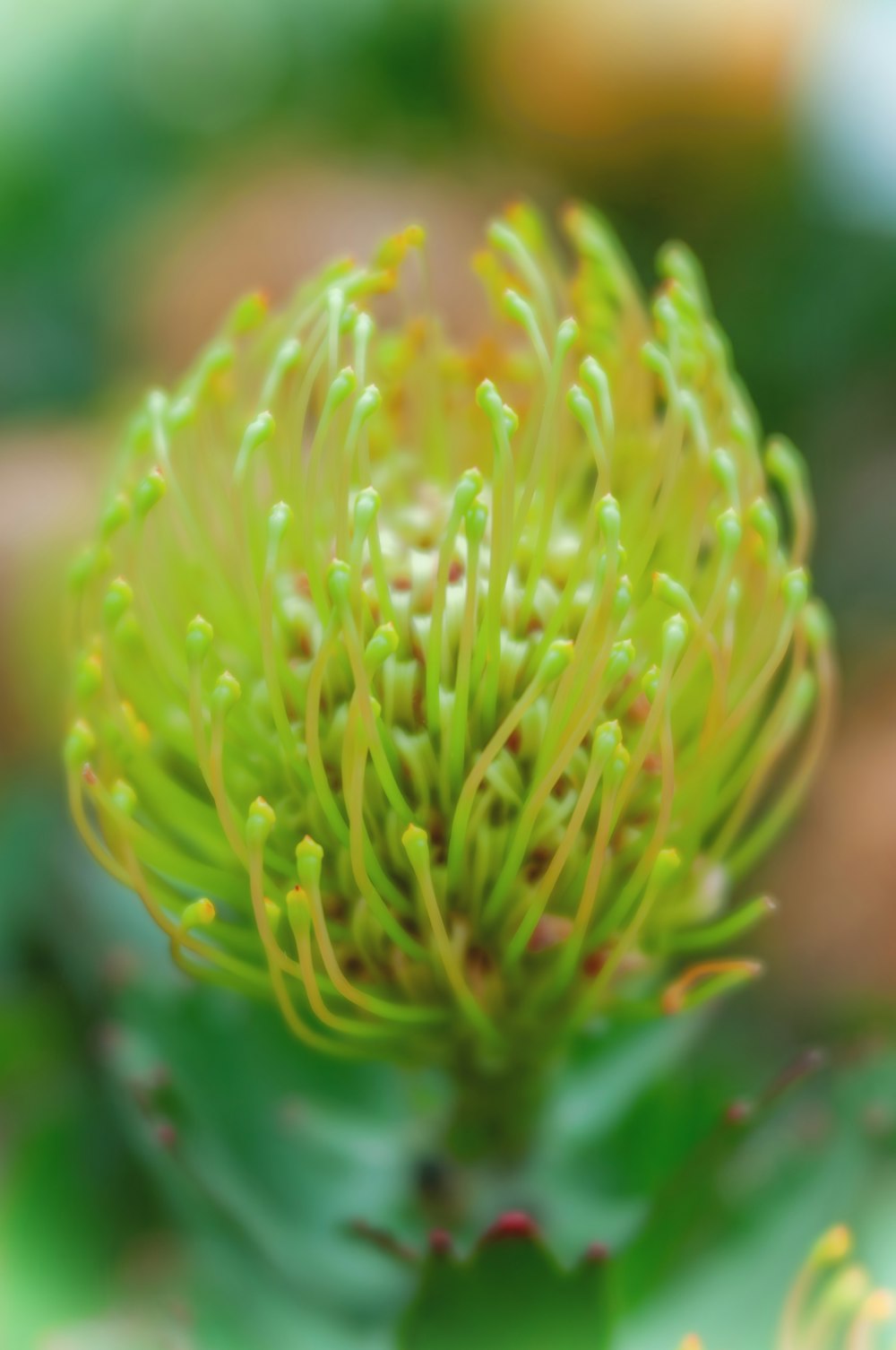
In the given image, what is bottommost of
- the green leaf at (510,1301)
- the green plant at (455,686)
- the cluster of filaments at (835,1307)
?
the cluster of filaments at (835,1307)

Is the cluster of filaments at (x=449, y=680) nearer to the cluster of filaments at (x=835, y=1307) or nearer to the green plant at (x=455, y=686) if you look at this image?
the green plant at (x=455, y=686)

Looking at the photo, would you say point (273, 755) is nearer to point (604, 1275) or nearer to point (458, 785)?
point (458, 785)

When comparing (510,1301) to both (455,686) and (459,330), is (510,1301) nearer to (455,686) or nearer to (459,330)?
(455,686)

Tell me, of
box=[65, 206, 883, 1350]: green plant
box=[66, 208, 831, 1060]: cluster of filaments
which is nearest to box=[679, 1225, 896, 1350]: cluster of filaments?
box=[65, 206, 883, 1350]: green plant

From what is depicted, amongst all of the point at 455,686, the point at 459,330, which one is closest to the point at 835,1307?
the point at 455,686

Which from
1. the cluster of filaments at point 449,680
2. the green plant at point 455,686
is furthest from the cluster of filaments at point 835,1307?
the cluster of filaments at point 449,680

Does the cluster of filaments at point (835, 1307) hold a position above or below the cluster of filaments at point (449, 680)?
below
